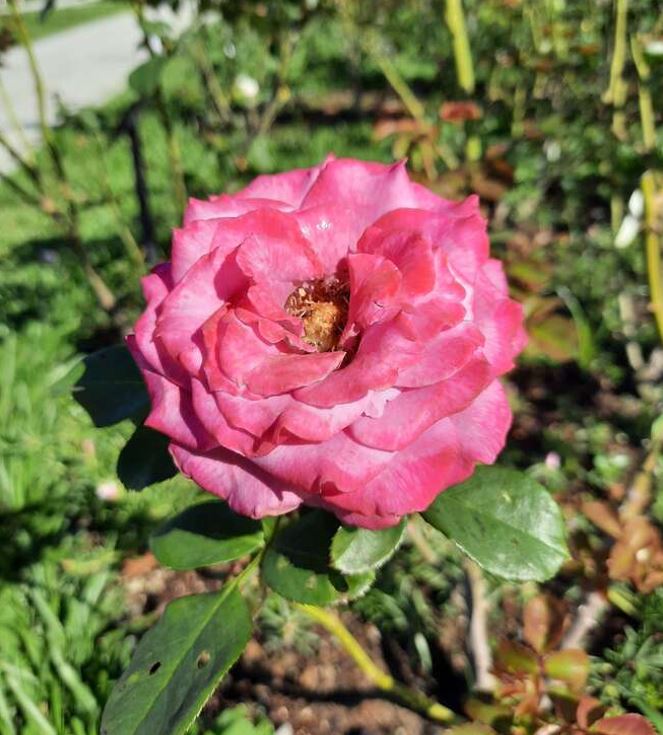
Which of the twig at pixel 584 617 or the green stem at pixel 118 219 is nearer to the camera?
the twig at pixel 584 617

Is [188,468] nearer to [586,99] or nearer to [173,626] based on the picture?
[173,626]

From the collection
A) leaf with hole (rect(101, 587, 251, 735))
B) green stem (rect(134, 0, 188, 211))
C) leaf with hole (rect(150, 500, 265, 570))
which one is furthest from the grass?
leaf with hole (rect(101, 587, 251, 735))

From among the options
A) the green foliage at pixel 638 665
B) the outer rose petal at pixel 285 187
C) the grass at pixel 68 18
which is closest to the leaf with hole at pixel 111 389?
the outer rose petal at pixel 285 187

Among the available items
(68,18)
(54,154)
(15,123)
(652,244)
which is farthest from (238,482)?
(68,18)

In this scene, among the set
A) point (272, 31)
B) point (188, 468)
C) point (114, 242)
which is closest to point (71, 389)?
point (188, 468)

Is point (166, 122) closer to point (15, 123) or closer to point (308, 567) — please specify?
point (15, 123)

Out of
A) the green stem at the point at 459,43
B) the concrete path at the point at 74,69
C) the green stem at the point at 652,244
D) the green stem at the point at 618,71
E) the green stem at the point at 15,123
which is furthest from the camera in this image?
the concrete path at the point at 74,69

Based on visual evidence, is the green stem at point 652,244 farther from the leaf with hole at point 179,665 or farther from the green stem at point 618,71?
the leaf with hole at point 179,665
